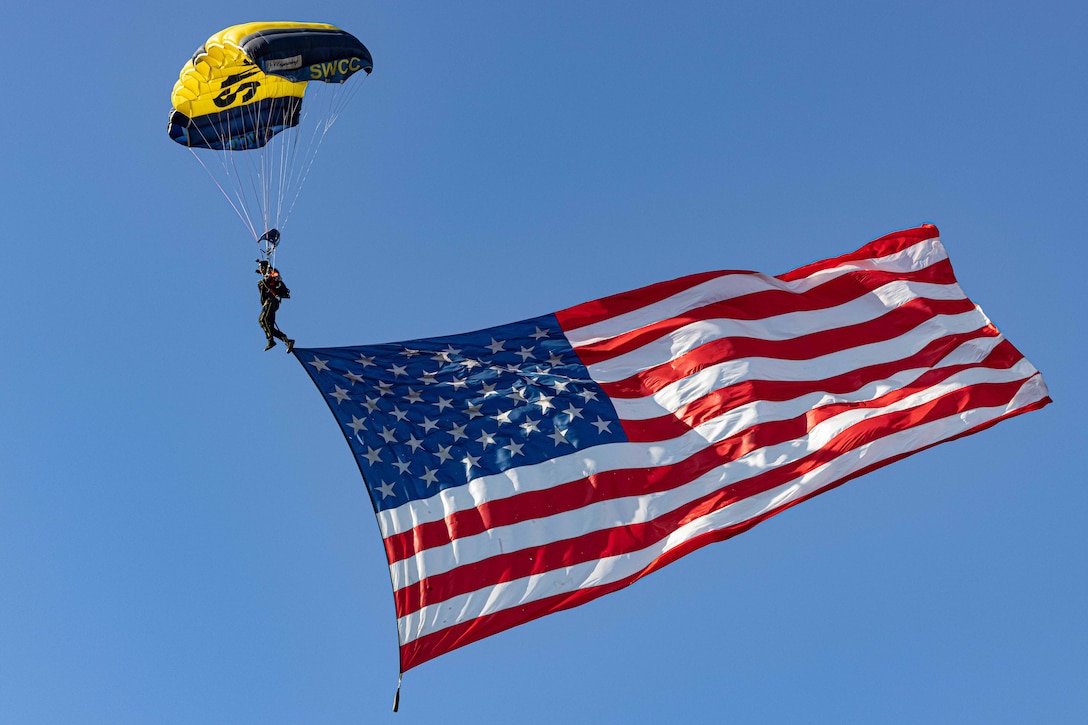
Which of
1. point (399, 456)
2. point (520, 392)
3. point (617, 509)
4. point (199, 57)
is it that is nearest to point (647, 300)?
point (520, 392)

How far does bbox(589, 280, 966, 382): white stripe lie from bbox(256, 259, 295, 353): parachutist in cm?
376

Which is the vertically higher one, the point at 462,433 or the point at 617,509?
the point at 462,433

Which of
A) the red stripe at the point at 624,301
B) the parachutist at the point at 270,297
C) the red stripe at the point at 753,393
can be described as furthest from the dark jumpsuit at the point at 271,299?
the red stripe at the point at 753,393

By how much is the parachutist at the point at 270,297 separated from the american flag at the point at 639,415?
68 cm

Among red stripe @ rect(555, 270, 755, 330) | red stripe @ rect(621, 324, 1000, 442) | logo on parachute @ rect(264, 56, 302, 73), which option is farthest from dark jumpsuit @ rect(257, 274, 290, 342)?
red stripe @ rect(621, 324, 1000, 442)

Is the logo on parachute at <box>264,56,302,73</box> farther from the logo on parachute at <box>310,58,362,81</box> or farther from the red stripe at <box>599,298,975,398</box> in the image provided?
the red stripe at <box>599,298,975,398</box>

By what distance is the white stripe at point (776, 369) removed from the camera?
13617 millimetres

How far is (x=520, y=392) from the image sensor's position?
44.3 feet

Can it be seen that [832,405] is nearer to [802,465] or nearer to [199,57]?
[802,465]

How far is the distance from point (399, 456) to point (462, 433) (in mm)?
894

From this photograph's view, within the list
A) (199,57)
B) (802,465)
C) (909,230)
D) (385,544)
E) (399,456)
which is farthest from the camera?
(909,230)

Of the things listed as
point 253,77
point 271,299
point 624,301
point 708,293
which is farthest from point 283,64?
point 708,293

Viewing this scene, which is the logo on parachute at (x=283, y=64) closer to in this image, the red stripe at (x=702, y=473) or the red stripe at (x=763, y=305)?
the red stripe at (x=763, y=305)

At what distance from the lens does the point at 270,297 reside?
1346cm
